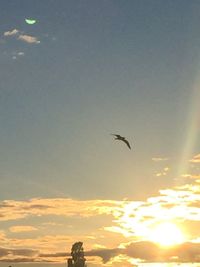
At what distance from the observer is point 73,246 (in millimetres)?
194625

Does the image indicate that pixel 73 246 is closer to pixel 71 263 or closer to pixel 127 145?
pixel 71 263

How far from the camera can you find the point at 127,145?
6781 cm

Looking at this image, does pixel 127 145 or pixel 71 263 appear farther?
pixel 71 263

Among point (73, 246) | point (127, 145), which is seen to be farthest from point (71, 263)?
point (127, 145)

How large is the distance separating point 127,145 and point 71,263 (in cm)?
12728

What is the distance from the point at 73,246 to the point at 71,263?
352 inches

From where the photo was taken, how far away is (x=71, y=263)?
613 ft

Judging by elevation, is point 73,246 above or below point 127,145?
above

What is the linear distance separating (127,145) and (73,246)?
13334 centimetres

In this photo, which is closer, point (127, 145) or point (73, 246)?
point (127, 145)

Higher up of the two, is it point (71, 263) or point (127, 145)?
point (71, 263)
